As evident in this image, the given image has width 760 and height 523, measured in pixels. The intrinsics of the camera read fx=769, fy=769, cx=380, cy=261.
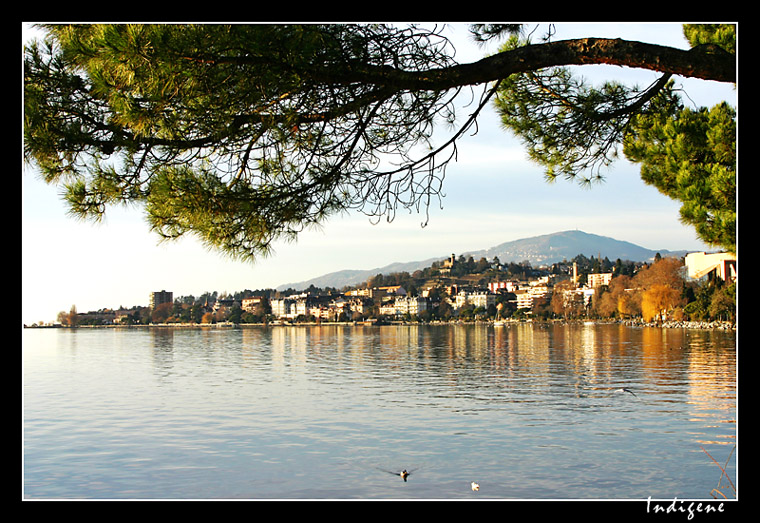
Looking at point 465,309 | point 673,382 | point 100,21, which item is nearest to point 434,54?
point 100,21

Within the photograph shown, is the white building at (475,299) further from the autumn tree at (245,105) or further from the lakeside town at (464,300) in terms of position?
the autumn tree at (245,105)

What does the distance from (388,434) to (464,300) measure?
70.4 metres

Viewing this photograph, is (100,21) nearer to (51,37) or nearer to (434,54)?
(51,37)

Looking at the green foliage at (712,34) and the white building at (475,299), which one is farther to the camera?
the white building at (475,299)

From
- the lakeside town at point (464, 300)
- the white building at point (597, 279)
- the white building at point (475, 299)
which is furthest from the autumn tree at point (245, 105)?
the white building at point (597, 279)

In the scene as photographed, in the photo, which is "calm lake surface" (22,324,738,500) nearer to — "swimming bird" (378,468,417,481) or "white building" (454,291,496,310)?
"swimming bird" (378,468,417,481)

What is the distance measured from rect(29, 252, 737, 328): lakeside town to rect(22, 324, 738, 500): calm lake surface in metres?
44.1

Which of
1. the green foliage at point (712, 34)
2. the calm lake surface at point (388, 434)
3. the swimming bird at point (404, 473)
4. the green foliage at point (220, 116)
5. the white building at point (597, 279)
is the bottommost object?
the calm lake surface at point (388, 434)

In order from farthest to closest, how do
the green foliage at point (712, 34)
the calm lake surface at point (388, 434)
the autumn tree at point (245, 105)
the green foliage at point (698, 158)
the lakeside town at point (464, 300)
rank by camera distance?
the lakeside town at point (464, 300) < the calm lake surface at point (388, 434) < the green foliage at point (698, 158) < the green foliage at point (712, 34) < the autumn tree at point (245, 105)

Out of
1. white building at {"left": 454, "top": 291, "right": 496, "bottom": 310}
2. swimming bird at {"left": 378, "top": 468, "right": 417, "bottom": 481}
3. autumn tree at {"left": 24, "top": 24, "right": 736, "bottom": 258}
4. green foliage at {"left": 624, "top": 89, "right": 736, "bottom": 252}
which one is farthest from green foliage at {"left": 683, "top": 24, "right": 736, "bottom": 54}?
white building at {"left": 454, "top": 291, "right": 496, "bottom": 310}

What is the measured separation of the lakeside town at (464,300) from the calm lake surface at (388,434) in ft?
145

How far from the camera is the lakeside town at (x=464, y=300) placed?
70312mm

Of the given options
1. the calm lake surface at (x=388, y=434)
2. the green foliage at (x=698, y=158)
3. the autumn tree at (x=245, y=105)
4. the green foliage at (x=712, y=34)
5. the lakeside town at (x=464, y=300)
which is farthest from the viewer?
the lakeside town at (x=464, y=300)

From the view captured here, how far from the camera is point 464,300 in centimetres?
A: 8156
